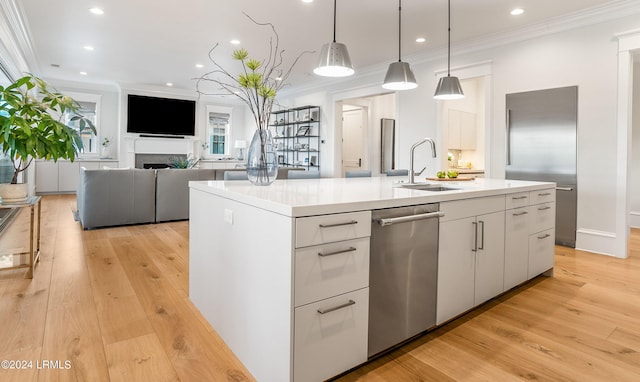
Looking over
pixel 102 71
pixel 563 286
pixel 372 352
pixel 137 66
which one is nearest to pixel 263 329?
pixel 372 352

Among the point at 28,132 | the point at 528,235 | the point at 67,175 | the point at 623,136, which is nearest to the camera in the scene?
the point at 28,132

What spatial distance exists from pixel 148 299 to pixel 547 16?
5107 millimetres

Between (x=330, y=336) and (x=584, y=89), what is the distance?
14.3 feet

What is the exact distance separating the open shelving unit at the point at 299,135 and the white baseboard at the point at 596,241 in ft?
16.2

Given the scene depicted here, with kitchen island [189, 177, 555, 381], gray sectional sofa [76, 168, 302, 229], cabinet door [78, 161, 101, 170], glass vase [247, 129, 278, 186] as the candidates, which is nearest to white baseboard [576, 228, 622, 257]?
kitchen island [189, 177, 555, 381]

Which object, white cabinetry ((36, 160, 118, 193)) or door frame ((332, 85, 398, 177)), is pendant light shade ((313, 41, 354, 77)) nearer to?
door frame ((332, 85, 398, 177))

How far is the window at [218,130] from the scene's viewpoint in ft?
35.1

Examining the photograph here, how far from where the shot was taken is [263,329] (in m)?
1.52

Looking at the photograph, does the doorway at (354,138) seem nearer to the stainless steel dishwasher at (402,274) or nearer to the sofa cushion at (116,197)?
the sofa cushion at (116,197)

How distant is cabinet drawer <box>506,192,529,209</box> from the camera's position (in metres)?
2.52

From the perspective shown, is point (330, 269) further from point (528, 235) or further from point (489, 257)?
point (528, 235)

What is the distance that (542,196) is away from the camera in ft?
9.59

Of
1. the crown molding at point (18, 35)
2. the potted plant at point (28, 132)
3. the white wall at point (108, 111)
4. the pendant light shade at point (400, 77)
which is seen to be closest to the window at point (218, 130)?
the white wall at point (108, 111)

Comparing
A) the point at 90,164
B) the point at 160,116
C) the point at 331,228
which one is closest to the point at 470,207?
the point at 331,228
